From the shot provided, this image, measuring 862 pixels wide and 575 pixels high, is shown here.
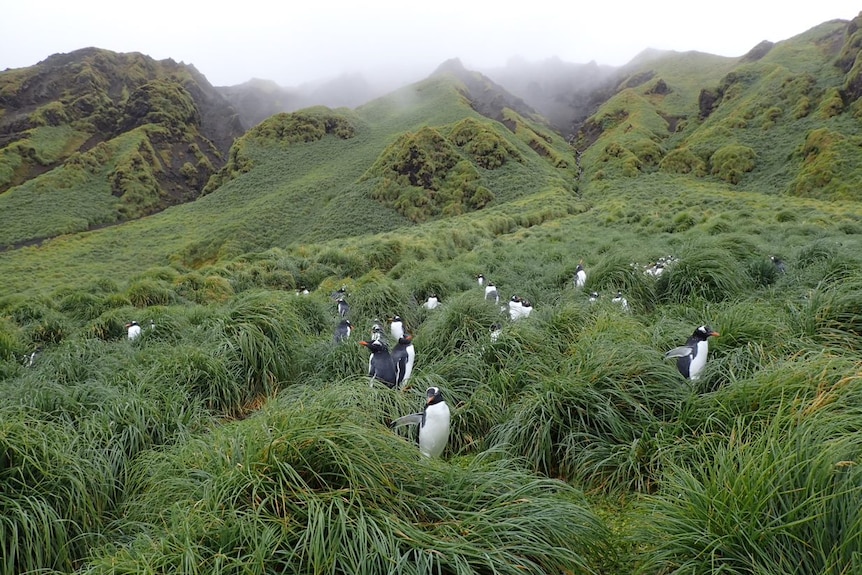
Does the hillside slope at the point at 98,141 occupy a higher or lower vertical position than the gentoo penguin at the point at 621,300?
higher

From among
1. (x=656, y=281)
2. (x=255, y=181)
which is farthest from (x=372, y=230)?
(x=656, y=281)

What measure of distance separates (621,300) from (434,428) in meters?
4.63

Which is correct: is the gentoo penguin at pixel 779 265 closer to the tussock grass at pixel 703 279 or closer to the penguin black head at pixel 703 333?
the tussock grass at pixel 703 279

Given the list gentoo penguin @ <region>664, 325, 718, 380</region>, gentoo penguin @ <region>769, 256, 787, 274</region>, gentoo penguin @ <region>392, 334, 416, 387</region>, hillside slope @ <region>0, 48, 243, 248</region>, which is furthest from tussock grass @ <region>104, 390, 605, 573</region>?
hillside slope @ <region>0, 48, 243, 248</region>

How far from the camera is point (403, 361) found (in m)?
5.93

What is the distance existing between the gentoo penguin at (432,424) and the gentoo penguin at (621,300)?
12.7ft

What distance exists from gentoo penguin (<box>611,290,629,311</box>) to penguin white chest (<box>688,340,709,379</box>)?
2.07 meters

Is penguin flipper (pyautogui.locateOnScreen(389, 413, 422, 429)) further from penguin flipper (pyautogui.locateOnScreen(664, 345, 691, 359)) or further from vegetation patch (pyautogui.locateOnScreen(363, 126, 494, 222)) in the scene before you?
vegetation patch (pyautogui.locateOnScreen(363, 126, 494, 222))

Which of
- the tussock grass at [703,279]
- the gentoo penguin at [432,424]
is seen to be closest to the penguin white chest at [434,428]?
the gentoo penguin at [432,424]

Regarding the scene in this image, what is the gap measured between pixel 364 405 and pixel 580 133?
94973mm

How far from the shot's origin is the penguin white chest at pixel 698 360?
477 centimetres

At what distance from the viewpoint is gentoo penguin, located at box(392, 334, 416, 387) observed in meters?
5.80

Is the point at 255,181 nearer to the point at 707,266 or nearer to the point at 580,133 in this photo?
the point at 580,133

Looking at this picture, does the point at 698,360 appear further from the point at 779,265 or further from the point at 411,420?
the point at 779,265
